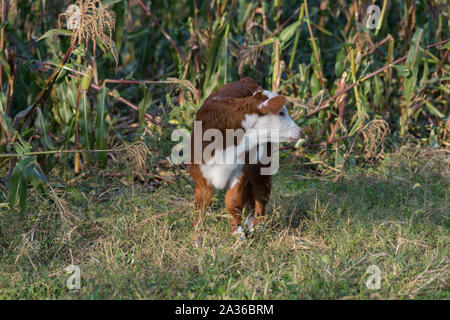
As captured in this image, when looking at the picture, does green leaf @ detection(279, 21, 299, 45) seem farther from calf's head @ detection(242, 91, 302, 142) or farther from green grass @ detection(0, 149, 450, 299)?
calf's head @ detection(242, 91, 302, 142)

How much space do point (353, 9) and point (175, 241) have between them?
3.01m

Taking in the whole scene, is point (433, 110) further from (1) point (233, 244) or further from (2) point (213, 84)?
(1) point (233, 244)

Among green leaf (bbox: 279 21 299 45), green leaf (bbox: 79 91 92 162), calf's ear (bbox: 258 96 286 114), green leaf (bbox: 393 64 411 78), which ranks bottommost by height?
green leaf (bbox: 79 91 92 162)

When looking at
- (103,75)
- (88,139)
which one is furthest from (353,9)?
(88,139)

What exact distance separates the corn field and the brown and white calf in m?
0.49

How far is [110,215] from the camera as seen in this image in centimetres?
398

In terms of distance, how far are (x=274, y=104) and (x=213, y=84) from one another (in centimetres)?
167

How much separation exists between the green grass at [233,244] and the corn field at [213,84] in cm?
31

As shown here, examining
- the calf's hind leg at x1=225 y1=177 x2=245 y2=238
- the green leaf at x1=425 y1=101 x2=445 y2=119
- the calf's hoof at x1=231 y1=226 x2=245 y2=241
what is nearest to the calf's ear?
the calf's hind leg at x1=225 y1=177 x2=245 y2=238

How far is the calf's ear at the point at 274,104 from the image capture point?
10.9 ft

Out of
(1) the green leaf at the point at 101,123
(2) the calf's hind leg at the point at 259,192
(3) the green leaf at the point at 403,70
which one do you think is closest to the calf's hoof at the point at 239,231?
(2) the calf's hind leg at the point at 259,192

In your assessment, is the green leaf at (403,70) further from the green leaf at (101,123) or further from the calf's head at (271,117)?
the green leaf at (101,123)

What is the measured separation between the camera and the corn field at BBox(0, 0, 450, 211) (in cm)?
429

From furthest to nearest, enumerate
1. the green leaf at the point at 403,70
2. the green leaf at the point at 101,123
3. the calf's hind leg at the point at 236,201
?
1. the green leaf at the point at 403,70
2. the green leaf at the point at 101,123
3. the calf's hind leg at the point at 236,201
